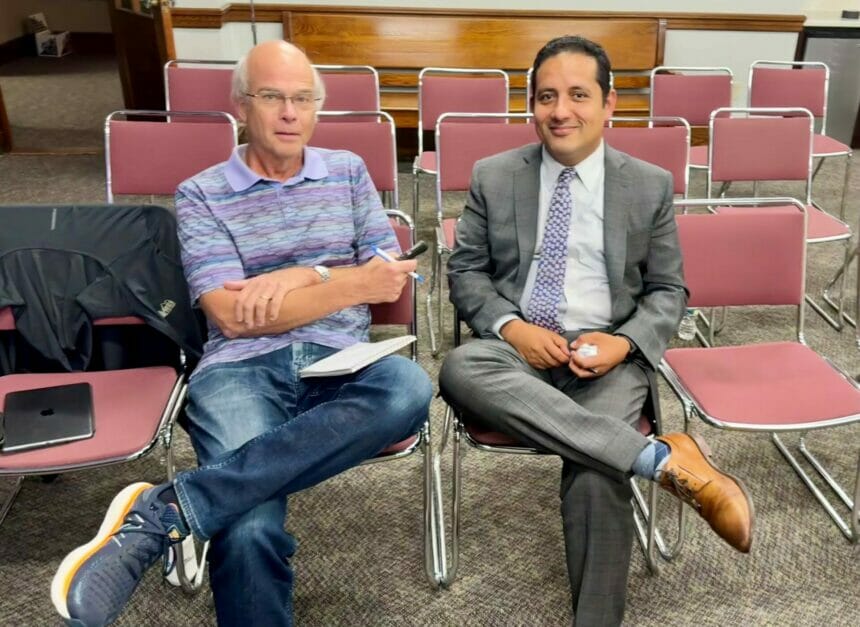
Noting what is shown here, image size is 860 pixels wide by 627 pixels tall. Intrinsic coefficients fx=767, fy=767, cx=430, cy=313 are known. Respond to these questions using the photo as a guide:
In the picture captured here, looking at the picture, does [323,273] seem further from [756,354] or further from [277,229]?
[756,354]

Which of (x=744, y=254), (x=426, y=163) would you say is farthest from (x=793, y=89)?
(x=744, y=254)

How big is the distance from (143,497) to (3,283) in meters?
0.71

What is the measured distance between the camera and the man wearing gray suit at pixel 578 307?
5.08ft

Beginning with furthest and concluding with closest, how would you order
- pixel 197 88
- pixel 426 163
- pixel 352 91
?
pixel 352 91 < pixel 197 88 < pixel 426 163

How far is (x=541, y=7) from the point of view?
16.7 ft

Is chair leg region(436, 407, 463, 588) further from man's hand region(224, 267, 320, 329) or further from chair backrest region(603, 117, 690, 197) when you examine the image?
chair backrest region(603, 117, 690, 197)

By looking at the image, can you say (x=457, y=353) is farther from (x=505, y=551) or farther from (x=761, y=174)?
(x=761, y=174)

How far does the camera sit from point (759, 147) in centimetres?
315

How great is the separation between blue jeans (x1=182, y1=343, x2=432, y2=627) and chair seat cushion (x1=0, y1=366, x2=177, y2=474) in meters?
0.11

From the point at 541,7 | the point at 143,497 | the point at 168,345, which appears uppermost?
the point at 541,7

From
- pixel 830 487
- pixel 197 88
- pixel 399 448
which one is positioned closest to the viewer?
pixel 399 448

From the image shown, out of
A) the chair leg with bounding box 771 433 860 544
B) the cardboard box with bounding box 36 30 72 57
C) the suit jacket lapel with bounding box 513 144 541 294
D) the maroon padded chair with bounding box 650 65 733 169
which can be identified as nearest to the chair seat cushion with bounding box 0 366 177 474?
the suit jacket lapel with bounding box 513 144 541 294

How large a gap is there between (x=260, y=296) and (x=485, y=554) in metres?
0.88

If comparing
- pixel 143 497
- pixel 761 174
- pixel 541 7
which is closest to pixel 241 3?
pixel 541 7
